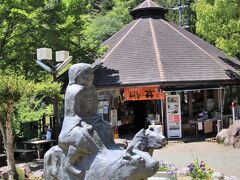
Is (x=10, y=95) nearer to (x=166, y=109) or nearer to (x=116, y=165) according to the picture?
(x=116, y=165)

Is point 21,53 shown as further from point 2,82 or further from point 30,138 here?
point 2,82

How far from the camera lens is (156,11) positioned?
84.3ft

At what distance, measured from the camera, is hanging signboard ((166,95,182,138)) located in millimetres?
19297

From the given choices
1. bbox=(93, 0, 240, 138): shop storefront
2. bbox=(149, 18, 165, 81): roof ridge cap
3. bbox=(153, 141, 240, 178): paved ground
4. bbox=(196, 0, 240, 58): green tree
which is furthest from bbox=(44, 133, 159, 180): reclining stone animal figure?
bbox=(196, 0, 240, 58): green tree

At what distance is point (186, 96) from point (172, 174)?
475 inches

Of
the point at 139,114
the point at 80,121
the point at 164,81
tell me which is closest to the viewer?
the point at 80,121

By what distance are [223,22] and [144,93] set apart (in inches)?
194

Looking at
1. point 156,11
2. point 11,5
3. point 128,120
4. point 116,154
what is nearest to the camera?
point 116,154

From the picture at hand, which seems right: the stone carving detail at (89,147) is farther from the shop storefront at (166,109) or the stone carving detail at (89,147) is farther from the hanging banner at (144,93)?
the hanging banner at (144,93)

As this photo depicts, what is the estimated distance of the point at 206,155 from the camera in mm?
15094

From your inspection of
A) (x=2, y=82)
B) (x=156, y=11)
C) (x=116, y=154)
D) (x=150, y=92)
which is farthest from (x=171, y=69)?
(x=116, y=154)

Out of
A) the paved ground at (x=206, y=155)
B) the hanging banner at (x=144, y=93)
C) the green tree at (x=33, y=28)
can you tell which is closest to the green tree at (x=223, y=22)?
the hanging banner at (x=144, y=93)

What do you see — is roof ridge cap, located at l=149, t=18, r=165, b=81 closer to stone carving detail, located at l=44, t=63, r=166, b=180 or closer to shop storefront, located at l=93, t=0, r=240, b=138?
shop storefront, located at l=93, t=0, r=240, b=138

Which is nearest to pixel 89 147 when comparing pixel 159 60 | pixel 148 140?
pixel 148 140
